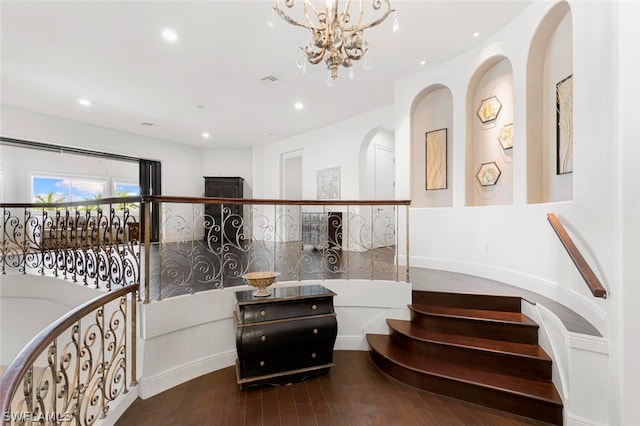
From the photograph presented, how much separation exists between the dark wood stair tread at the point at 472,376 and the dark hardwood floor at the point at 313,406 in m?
0.18

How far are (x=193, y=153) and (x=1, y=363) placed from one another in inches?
250

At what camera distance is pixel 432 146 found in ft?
15.4

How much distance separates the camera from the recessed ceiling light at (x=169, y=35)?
3.26 meters

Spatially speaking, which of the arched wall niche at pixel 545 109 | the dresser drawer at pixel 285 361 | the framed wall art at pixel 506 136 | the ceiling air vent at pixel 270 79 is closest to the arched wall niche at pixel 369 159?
the ceiling air vent at pixel 270 79

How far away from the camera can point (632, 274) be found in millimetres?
1741

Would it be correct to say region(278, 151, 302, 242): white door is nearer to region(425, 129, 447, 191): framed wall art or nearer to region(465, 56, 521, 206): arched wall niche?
region(425, 129, 447, 191): framed wall art

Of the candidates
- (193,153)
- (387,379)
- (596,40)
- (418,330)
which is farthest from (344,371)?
(193,153)

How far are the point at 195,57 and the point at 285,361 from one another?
3.99 meters

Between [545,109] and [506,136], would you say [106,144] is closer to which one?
[506,136]

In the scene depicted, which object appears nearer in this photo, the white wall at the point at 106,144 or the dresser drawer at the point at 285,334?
the dresser drawer at the point at 285,334

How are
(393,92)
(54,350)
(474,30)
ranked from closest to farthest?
(54,350)
(474,30)
(393,92)

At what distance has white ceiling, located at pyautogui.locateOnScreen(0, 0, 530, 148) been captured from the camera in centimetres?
302

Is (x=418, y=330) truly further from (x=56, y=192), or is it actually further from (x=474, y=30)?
(x=56, y=192)

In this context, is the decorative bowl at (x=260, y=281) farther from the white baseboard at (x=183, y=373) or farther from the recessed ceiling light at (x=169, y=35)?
the recessed ceiling light at (x=169, y=35)
